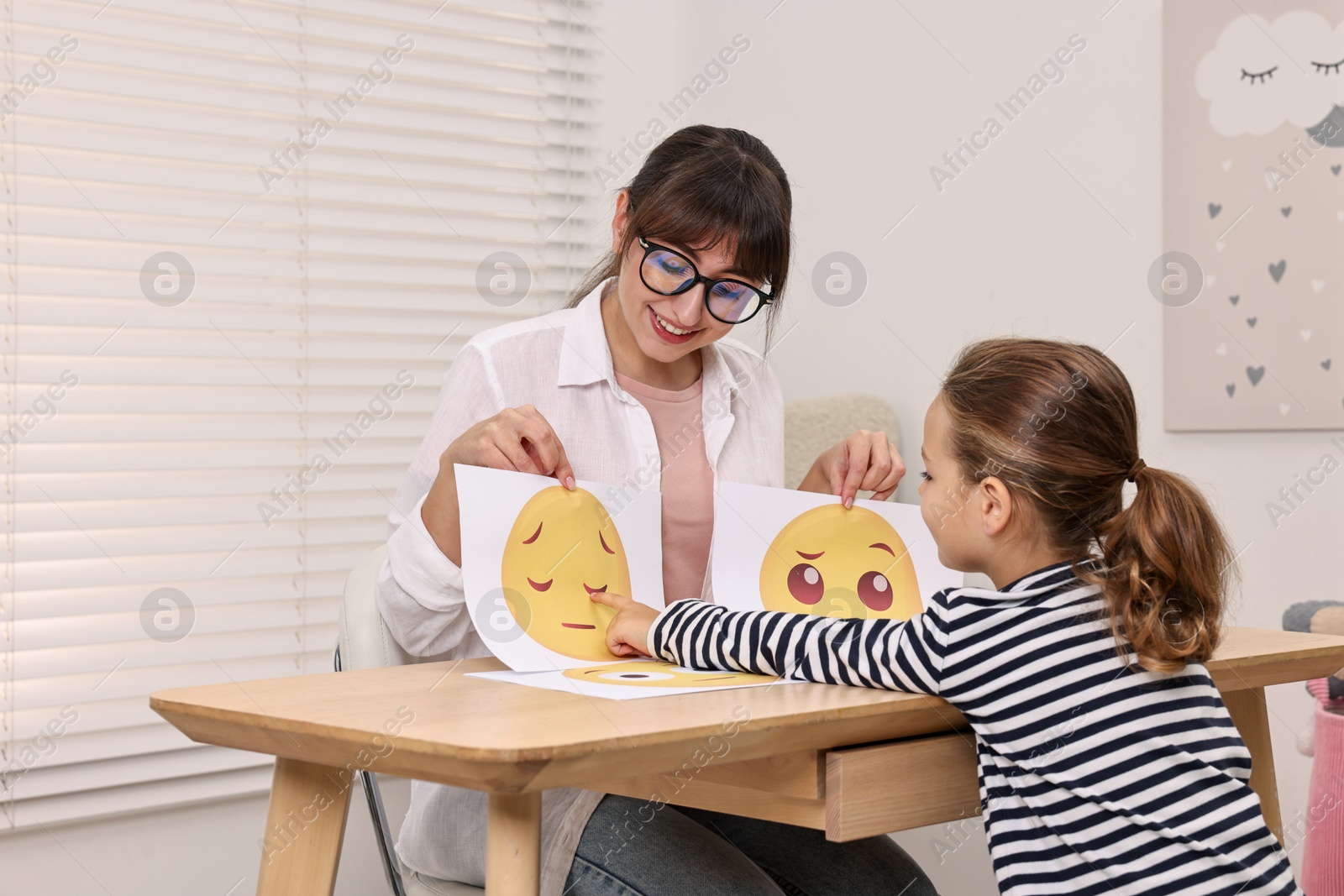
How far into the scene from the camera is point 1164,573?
2.87ft

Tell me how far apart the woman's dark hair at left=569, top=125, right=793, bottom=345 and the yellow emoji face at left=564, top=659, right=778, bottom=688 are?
47 cm

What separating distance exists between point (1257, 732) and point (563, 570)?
0.74 meters

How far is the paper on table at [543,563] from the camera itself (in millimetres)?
1046

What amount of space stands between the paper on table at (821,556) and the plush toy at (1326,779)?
1.69 ft

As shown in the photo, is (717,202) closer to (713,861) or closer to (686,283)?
(686,283)

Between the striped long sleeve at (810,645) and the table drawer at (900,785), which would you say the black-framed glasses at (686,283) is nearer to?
the striped long sleeve at (810,645)

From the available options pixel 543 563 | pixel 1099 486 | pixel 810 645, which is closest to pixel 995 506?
pixel 1099 486

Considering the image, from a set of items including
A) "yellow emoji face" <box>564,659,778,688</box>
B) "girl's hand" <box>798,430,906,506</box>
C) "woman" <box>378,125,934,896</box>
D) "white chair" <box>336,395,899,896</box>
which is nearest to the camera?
"yellow emoji face" <box>564,659,778,688</box>

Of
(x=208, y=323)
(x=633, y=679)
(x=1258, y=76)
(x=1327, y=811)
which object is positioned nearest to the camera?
(x=633, y=679)

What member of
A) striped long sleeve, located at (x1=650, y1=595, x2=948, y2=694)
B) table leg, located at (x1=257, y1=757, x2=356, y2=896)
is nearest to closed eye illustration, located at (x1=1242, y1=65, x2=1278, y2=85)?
striped long sleeve, located at (x1=650, y1=595, x2=948, y2=694)

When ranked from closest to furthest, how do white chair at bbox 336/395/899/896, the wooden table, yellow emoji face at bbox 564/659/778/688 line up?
the wooden table → yellow emoji face at bbox 564/659/778/688 → white chair at bbox 336/395/899/896

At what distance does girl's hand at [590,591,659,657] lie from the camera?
1088mm

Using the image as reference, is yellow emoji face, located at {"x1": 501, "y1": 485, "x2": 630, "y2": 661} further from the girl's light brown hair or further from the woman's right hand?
the girl's light brown hair

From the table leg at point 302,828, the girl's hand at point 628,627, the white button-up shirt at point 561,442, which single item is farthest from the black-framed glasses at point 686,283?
the table leg at point 302,828
